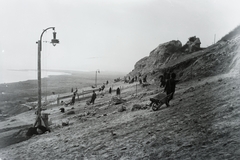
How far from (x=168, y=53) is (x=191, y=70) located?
1391cm

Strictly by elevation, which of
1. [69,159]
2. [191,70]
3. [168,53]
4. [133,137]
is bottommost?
[69,159]

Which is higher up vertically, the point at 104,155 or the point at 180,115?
the point at 180,115

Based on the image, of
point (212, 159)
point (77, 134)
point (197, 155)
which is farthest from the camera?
point (77, 134)

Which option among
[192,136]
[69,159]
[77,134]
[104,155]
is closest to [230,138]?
[192,136]

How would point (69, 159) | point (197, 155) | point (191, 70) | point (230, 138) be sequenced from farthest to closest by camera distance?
point (191, 70), point (69, 159), point (230, 138), point (197, 155)

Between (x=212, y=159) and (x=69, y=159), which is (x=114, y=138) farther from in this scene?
(x=212, y=159)

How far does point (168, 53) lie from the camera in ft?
93.8

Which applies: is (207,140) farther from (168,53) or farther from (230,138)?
(168,53)

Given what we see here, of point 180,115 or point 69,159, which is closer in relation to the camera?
point 69,159

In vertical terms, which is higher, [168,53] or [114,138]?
[168,53]

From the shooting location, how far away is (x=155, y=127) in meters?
6.11

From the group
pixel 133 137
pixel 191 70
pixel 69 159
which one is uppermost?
pixel 191 70

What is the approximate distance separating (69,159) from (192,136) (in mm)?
3416

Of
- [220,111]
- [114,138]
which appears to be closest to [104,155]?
[114,138]
